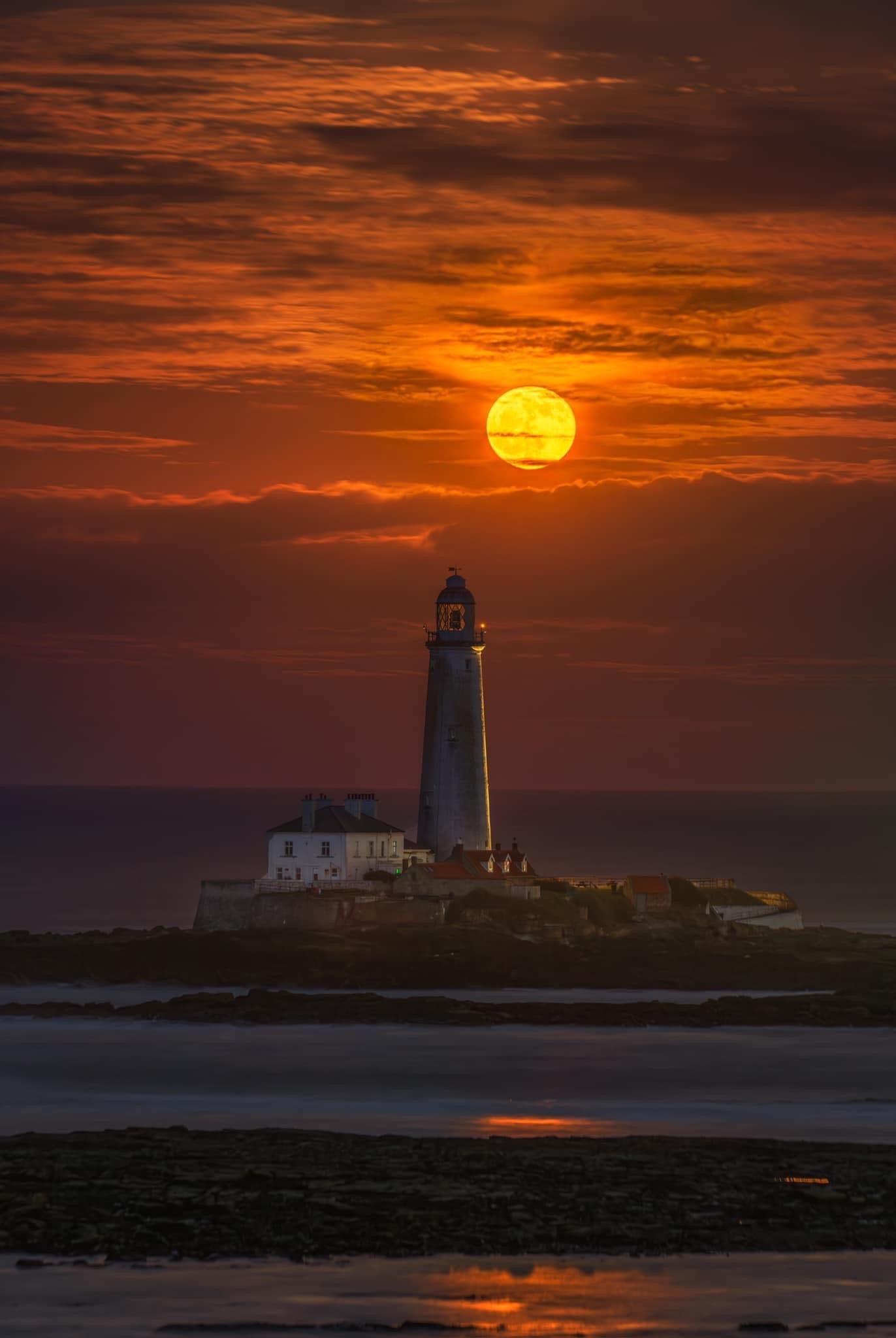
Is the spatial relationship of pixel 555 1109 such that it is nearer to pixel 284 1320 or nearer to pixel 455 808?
pixel 284 1320

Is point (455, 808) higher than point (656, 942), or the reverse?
point (455, 808)

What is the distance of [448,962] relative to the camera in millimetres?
53875

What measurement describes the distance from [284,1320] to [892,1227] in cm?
712

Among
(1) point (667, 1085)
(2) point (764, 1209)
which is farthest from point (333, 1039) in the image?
(2) point (764, 1209)

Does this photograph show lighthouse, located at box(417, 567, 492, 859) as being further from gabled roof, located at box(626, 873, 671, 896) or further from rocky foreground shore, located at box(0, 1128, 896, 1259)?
rocky foreground shore, located at box(0, 1128, 896, 1259)

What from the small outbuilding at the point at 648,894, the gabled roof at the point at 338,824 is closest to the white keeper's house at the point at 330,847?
the gabled roof at the point at 338,824

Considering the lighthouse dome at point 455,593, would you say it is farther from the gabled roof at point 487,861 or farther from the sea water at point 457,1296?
the sea water at point 457,1296

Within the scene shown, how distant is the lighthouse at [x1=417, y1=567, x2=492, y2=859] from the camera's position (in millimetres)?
62562

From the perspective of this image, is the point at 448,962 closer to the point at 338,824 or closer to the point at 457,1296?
the point at 338,824

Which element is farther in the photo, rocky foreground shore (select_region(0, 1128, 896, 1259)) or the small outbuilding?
the small outbuilding

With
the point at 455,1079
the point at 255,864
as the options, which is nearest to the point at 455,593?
the point at 455,1079

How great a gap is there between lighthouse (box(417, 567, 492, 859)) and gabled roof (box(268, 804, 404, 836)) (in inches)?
56.1

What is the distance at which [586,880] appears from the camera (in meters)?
64.2

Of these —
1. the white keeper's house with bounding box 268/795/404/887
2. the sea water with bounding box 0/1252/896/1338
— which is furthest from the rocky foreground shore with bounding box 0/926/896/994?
the sea water with bounding box 0/1252/896/1338
